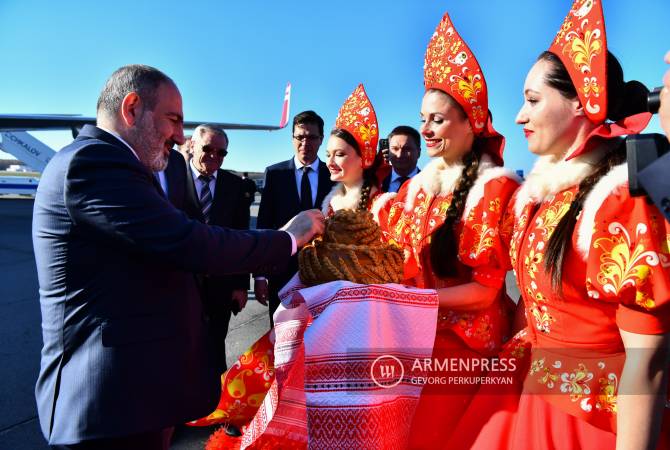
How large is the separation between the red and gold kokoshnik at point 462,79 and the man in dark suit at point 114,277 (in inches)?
46.8

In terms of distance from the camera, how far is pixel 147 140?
1636 mm

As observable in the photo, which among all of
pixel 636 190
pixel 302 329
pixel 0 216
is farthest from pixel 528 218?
pixel 0 216

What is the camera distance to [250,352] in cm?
244

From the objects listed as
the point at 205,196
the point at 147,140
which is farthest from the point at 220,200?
the point at 147,140

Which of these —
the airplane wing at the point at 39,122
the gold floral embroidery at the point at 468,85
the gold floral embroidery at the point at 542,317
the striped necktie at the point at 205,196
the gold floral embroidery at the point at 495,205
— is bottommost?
the gold floral embroidery at the point at 542,317

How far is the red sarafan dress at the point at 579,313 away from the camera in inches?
44.3

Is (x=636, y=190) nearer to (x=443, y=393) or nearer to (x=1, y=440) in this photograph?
(x=443, y=393)

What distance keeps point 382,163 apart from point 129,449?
2.39 meters

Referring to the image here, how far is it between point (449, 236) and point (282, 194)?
2303 mm

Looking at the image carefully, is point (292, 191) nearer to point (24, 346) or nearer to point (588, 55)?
point (588, 55)

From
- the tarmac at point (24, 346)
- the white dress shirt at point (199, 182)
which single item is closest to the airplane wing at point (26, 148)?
the tarmac at point (24, 346)

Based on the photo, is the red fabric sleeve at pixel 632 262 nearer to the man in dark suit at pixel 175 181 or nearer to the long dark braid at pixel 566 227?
the long dark braid at pixel 566 227

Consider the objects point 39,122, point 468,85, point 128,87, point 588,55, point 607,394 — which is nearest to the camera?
point 607,394

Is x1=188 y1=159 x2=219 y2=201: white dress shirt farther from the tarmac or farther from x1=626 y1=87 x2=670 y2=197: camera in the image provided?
x1=626 y1=87 x2=670 y2=197: camera
